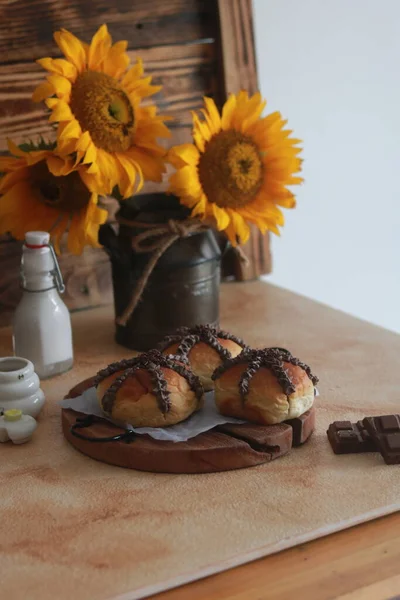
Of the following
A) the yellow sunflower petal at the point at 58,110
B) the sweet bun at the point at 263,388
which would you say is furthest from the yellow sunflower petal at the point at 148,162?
the sweet bun at the point at 263,388

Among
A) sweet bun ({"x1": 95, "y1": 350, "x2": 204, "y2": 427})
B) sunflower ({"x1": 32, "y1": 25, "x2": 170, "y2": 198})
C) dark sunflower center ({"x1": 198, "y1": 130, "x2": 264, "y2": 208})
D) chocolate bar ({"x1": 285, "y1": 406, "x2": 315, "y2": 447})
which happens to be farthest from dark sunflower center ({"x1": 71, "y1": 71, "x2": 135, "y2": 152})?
chocolate bar ({"x1": 285, "y1": 406, "x2": 315, "y2": 447})

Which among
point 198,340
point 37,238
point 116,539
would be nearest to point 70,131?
point 37,238

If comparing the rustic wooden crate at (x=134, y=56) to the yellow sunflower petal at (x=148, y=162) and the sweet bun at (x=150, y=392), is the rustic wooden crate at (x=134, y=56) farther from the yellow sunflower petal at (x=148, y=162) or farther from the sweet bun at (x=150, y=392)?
the sweet bun at (x=150, y=392)

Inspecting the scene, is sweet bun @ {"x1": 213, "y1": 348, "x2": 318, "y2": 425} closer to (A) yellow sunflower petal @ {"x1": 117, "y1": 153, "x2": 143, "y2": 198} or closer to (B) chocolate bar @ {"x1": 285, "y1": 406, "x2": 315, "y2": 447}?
(B) chocolate bar @ {"x1": 285, "y1": 406, "x2": 315, "y2": 447}

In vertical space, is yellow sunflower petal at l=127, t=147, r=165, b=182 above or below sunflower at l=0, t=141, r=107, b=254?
above

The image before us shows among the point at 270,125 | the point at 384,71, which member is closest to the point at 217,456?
the point at 270,125
